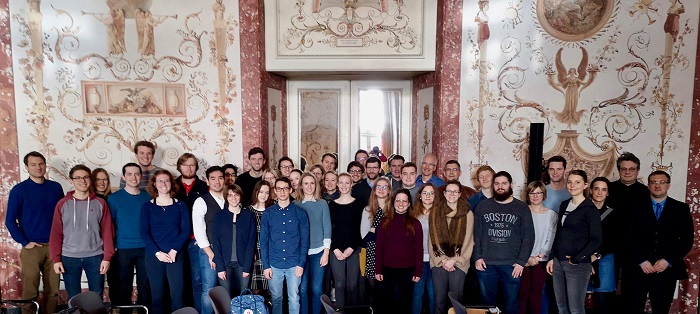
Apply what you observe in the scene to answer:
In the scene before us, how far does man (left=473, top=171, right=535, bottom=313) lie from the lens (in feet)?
11.3

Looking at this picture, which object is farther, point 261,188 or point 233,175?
point 233,175

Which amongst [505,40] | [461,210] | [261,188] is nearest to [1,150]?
[261,188]

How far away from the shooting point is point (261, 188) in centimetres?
352

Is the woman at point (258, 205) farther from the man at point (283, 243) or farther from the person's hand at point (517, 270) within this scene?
the person's hand at point (517, 270)

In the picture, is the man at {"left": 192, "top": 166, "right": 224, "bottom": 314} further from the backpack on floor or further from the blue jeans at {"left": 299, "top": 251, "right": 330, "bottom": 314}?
the blue jeans at {"left": 299, "top": 251, "right": 330, "bottom": 314}

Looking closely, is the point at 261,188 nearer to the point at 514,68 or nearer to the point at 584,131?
the point at 514,68

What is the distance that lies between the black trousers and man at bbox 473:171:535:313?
1262 mm

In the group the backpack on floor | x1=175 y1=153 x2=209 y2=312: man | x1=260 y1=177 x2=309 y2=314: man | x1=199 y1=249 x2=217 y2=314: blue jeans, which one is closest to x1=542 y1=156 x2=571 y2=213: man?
x1=260 y1=177 x2=309 y2=314: man

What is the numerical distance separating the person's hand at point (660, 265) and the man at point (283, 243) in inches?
134

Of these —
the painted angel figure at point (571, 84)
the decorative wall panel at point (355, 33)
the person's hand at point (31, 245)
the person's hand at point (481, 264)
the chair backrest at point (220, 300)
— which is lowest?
the chair backrest at point (220, 300)

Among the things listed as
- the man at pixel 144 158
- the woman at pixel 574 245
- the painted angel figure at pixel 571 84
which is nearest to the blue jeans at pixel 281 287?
the man at pixel 144 158

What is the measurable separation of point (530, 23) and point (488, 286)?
10.3ft

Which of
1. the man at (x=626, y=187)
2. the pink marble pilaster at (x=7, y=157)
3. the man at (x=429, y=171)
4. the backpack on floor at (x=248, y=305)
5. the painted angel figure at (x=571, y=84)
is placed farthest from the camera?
the painted angel figure at (x=571, y=84)

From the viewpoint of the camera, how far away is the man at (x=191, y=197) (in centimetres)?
383
